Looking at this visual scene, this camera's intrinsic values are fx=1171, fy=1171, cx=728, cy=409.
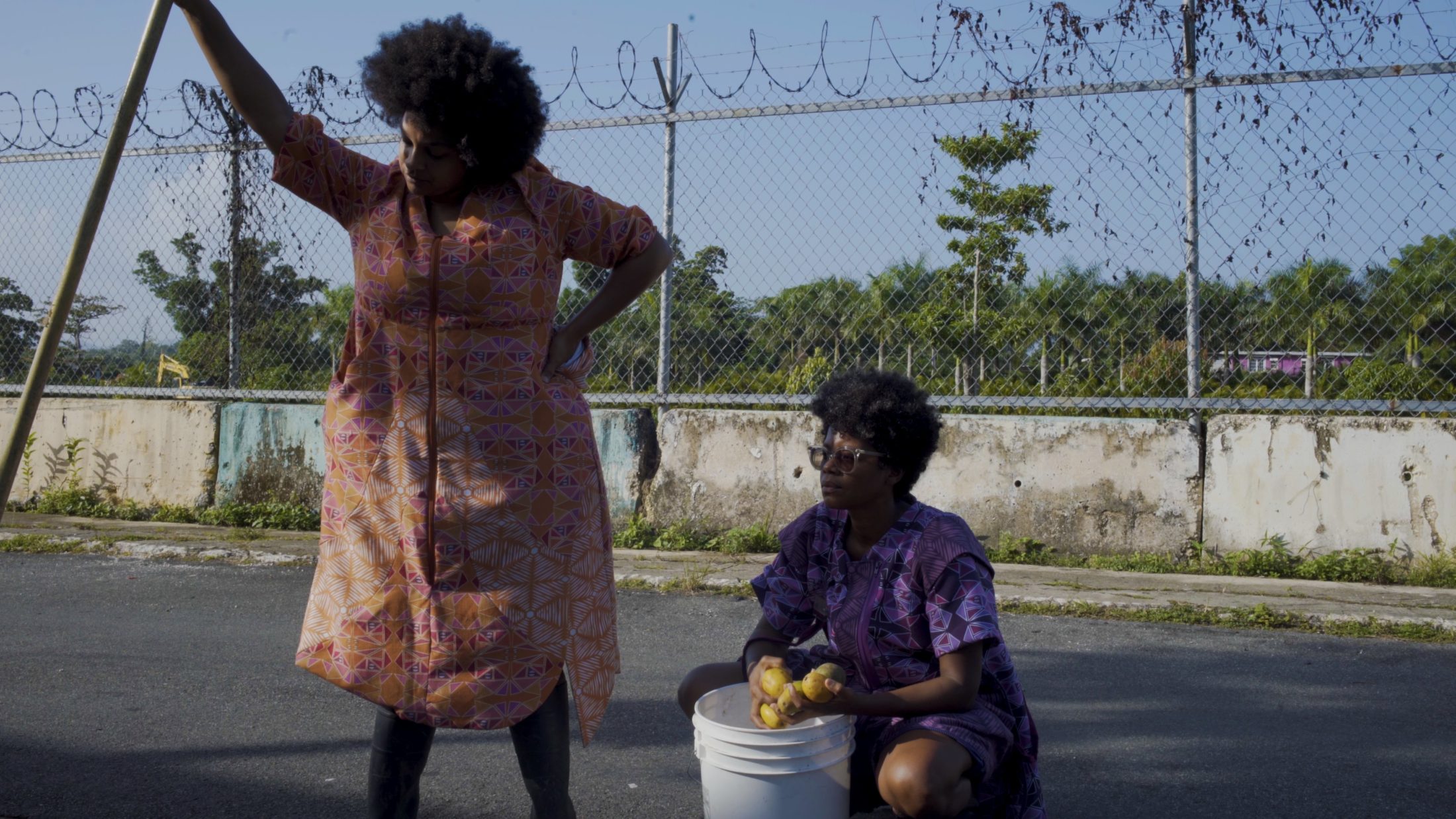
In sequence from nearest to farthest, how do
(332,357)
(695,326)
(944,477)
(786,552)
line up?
1. (786,552)
2. (944,477)
3. (695,326)
4. (332,357)

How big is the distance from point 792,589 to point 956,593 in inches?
17.5

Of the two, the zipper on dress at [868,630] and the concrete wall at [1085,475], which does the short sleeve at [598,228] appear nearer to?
the zipper on dress at [868,630]

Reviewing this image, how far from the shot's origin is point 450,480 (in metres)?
2.27

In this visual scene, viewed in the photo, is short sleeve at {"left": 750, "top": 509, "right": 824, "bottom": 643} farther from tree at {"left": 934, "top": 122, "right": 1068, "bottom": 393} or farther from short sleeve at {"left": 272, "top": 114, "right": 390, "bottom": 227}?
tree at {"left": 934, "top": 122, "right": 1068, "bottom": 393}

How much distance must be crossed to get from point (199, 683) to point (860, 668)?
2.64 metres

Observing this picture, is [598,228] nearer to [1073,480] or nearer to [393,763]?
[393,763]

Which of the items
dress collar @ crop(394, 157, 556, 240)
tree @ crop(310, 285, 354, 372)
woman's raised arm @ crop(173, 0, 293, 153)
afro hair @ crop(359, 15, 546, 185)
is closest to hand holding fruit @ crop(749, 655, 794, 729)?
dress collar @ crop(394, 157, 556, 240)

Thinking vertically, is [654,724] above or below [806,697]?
below

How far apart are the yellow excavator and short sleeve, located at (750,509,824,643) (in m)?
6.12

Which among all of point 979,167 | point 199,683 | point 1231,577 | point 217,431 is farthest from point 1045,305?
point 217,431

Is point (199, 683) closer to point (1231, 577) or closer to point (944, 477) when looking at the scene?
point (944, 477)

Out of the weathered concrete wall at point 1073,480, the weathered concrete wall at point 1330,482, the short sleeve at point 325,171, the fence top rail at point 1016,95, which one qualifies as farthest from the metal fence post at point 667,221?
the short sleeve at point 325,171

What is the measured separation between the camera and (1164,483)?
571 centimetres

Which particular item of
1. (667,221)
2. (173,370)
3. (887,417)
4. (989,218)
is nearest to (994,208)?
(989,218)
